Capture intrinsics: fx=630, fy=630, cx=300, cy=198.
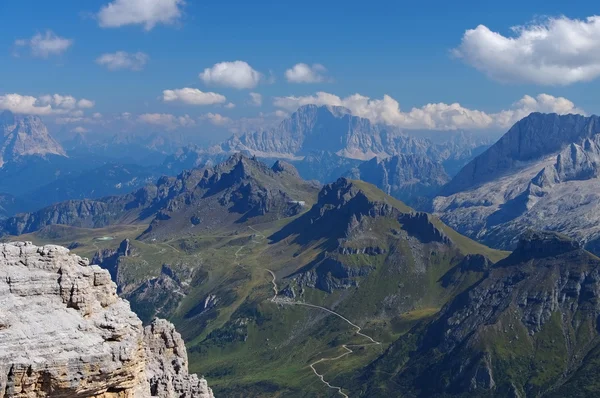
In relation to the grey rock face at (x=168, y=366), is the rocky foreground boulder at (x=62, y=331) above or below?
above

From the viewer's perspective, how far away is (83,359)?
1763 inches

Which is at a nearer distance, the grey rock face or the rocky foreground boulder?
the rocky foreground boulder

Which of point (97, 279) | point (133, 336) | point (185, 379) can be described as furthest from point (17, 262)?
point (185, 379)

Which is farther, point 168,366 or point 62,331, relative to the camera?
point 168,366

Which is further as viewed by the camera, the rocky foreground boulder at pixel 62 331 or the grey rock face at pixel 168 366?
the grey rock face at pixel 168 366

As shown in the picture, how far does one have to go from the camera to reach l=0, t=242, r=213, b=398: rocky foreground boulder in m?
43.4

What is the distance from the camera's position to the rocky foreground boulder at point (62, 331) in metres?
43.4

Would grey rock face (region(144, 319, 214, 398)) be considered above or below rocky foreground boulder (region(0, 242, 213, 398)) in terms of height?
below

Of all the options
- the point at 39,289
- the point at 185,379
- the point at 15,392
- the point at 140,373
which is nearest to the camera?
the point at 15,392

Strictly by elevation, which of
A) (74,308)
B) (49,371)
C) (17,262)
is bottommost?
(49,371)

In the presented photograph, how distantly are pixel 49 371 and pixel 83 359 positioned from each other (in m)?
2.37

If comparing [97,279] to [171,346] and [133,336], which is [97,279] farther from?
[171,346]

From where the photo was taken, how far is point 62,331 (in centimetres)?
4559

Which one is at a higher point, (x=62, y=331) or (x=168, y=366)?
(x=62, y=331)
